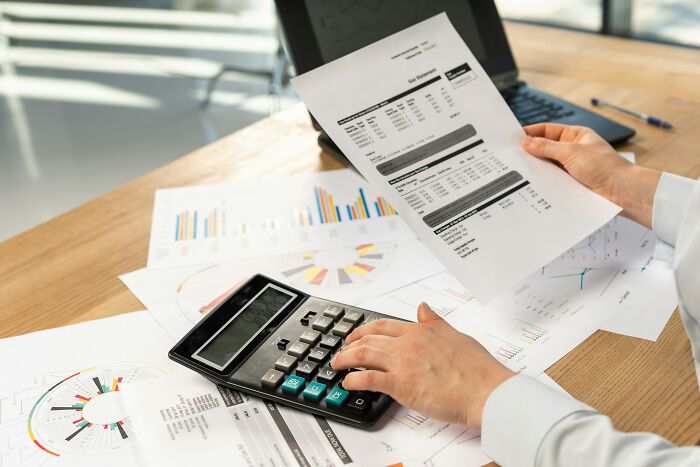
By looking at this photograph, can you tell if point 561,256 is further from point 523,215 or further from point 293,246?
point 293,246

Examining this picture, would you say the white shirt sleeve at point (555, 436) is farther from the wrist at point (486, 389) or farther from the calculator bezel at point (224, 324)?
the calculator bezel at point (224, 324)

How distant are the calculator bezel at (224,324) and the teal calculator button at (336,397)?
11 centimetres

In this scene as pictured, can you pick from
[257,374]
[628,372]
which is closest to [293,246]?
[257,374]

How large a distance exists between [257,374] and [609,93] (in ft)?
3.10

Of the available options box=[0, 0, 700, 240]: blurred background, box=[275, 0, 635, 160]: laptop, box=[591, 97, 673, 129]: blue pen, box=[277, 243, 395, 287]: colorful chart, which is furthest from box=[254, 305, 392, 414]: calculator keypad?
box=[0, 0, 700, 240]: blurred background

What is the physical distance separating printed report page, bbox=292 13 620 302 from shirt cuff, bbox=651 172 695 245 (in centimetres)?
5

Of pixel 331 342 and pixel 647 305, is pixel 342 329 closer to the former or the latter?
pixel 331 342

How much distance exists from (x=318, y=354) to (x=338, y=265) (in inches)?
8.6

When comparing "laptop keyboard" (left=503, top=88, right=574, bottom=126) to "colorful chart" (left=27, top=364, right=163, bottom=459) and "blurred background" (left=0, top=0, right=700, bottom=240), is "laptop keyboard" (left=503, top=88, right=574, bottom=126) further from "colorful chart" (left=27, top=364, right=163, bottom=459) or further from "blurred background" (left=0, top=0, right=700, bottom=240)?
"colorful chart" (left=27, top=364, right=163, bottom=459)

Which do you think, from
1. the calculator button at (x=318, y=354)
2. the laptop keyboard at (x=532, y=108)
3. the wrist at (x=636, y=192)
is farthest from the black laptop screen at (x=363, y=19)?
the calculator button at (x=318, y=354)

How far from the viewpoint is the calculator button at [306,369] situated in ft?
2.48

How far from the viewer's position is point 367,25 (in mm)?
1227

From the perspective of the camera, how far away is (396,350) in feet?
2.45

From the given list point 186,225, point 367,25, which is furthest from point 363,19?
point 186,225
